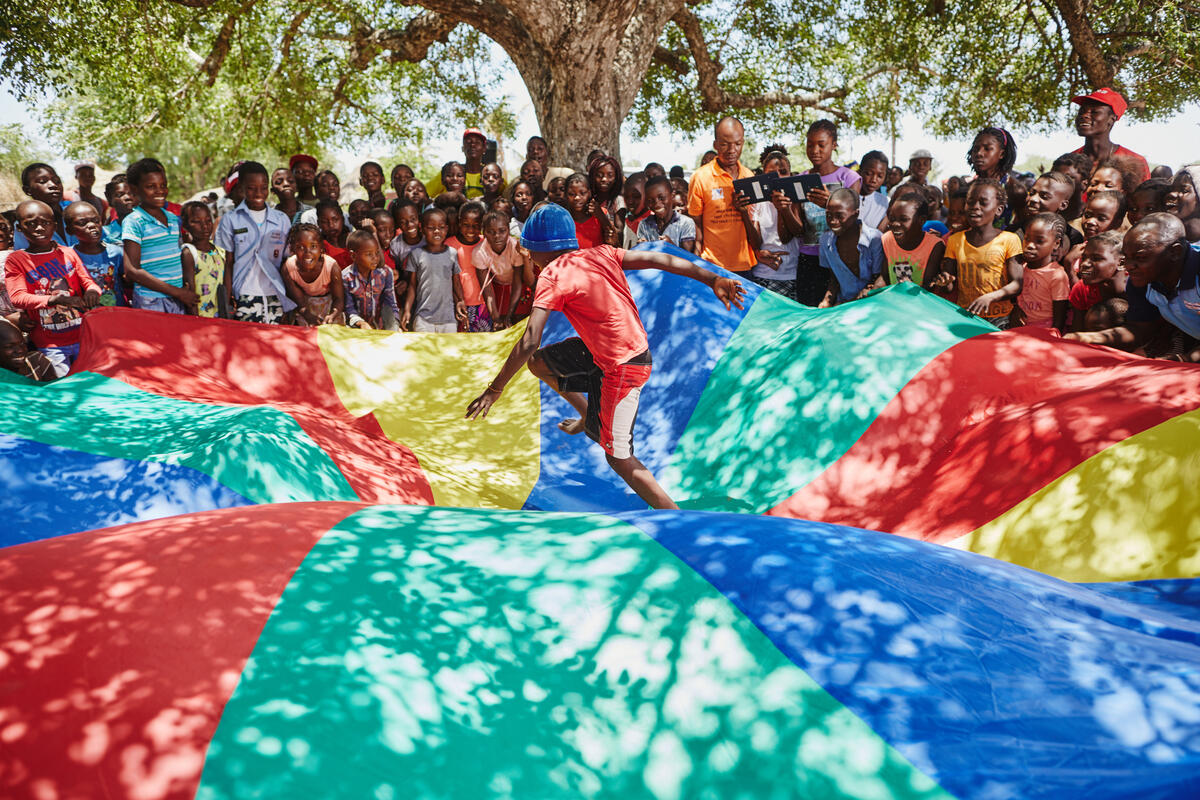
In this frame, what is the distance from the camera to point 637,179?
736 cm

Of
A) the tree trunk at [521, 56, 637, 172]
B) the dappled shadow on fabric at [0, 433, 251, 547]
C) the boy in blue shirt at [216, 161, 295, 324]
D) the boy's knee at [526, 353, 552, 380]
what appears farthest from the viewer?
the tree trunk at [521, 56, 637, 172]

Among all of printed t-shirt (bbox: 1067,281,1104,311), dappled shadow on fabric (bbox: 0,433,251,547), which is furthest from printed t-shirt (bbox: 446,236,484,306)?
printed t-shirt (bbox: 1067,281,1104,311)

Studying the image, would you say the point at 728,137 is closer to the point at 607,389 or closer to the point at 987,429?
the point at 607,389

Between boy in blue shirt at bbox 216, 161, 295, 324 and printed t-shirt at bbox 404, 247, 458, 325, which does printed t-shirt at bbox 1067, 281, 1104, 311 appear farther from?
boy in blue shirt at bbox 216, 161, 295, 324

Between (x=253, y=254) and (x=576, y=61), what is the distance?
13.9 feet

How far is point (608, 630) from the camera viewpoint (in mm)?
1822

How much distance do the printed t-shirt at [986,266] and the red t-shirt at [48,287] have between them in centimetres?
510

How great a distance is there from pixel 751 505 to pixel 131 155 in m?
36.7

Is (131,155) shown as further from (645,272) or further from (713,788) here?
(713,788)

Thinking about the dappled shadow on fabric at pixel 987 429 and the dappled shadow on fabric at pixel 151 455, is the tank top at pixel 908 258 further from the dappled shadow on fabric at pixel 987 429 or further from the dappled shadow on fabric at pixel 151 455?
the dappled shadow on fabric at pixel 151 455

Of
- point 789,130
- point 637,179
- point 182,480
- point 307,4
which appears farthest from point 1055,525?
point 789,130

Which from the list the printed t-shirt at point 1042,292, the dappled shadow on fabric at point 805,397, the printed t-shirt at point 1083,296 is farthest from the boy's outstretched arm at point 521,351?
the printed t-shirt at point 1083,296

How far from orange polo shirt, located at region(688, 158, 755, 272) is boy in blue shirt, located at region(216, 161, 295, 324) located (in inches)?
120

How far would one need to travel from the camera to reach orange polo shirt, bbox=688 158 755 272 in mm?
5836
